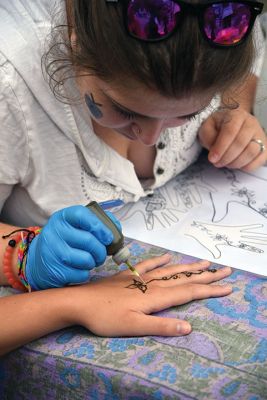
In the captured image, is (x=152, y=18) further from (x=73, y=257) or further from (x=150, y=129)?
(x=73, y=257)

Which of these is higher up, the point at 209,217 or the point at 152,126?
the point at 152,126

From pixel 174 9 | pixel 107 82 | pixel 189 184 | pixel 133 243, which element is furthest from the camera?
pixel 189 184

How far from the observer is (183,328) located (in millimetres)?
580

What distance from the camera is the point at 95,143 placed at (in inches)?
32.5

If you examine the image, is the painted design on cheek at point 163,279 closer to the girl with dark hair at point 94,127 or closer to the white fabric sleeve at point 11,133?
the girl with dark hair at point 94,127

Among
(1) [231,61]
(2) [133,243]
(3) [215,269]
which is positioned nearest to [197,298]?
(3) [215,269]

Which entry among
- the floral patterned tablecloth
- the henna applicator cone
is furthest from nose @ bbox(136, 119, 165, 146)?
the floral patterned tablecloth

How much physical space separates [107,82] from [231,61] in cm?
16

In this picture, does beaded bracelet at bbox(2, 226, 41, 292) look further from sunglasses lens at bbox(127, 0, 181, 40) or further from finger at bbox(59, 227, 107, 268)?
sunglasses lens at bbox(127, 0, 181, 40)

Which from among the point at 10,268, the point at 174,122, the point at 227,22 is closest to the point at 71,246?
the point at 10,268

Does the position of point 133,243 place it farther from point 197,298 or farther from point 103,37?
point 103,37

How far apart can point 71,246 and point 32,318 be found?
0.34ft

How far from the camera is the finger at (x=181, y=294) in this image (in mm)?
625

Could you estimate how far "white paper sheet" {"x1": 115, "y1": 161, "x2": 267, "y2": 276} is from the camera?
0.77 meters
